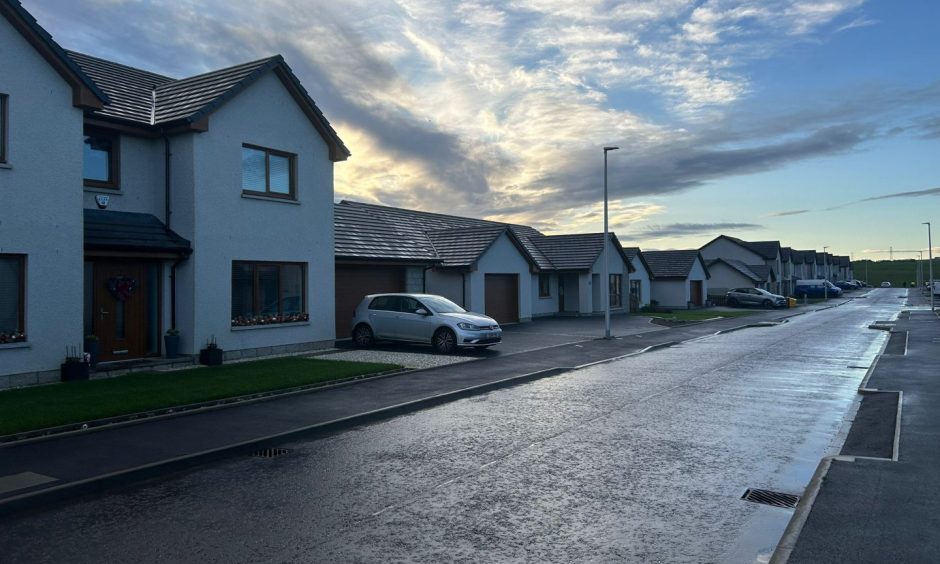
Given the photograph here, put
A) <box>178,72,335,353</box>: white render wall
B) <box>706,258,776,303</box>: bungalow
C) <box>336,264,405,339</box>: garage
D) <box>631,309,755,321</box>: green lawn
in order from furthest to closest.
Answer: <box>706,258,776,303</box>: bungalow
<box>631,309,755,321</box>: green lawn
<box>336,264,405,339</box>: garage
<box>178,72,335,353</box>: white render wall

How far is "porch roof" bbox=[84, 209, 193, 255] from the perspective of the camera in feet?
46.9

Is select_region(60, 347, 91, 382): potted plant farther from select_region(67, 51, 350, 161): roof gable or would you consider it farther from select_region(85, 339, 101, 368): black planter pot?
select_region(67, 51, 350, 161): roof gable

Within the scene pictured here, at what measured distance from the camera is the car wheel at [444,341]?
19.1 m

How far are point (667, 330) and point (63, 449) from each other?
2450cm

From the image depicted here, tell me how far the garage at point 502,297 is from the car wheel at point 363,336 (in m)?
9.35

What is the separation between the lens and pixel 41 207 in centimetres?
1291

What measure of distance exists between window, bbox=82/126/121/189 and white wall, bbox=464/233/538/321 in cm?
1507

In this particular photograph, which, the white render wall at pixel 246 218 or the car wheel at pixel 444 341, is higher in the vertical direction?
Result: the white render wall at pixel 246 218

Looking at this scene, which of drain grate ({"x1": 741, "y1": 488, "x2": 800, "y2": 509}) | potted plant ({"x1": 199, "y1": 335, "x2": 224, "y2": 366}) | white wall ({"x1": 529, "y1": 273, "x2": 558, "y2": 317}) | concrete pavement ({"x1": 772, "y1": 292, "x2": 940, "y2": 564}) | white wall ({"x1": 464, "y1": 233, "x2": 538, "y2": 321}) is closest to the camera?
concrete pavement ({"x1": 772, "y1": 292, "x2": 940, "y2": 564})

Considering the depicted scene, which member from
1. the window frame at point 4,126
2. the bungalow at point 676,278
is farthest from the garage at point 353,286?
the bungalow at point 676,278

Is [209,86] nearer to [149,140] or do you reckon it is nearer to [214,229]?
[149,140]

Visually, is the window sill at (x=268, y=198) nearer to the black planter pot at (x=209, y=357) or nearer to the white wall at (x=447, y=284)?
the black planter pot at (x=209, y=357)

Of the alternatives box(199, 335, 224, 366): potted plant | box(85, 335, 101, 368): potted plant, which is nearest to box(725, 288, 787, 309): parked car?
box(199, 335, 224, 366): potted plant

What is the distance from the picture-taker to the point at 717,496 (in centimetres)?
654
